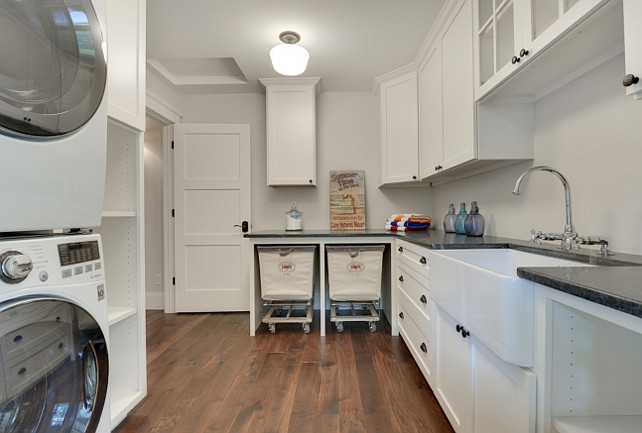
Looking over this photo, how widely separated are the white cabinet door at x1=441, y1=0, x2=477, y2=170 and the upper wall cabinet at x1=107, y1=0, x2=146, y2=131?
1770mm

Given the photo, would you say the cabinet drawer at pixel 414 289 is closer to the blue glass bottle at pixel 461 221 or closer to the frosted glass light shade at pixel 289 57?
the blue glass bottle at pixel 461 221

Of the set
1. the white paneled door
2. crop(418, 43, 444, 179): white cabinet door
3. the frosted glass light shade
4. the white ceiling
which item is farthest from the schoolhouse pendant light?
the white paneled door

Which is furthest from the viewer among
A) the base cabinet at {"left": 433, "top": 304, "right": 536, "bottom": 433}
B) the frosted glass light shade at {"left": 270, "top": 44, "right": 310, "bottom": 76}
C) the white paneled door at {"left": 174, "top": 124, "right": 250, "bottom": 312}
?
the white paneled door at {"left": 174, "top": 124, "right": 250, "bottom": 312}

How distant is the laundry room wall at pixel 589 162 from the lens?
1119 millimetres

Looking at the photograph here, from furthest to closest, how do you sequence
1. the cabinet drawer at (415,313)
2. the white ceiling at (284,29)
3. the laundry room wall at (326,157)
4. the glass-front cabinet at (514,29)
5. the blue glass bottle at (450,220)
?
the laundry room wall at (326,157)
the blue glass bottle at (450,220)
the white ceiling at (284,29)
the cabinet drawer at (415,313)
the glass-front cabinet at (514,29)

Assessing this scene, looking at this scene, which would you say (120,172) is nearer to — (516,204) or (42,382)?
(42,382)

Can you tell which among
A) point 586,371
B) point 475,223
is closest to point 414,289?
point 475,223

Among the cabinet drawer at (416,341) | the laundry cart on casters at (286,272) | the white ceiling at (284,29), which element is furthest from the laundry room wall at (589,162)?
the laundry cart on casters at (286,272)

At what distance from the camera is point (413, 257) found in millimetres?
1911

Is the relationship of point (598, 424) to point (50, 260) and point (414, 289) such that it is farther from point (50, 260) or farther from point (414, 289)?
point (50, 260)

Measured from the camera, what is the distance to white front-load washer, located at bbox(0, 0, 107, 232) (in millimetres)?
766

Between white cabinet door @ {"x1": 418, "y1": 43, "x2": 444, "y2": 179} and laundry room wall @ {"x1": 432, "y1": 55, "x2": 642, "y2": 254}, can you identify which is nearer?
laundry room wall @ {"x1": 432, "y1": 55, "x2": 642, "y2": 254}

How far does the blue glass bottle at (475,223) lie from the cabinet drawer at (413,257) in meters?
0.44

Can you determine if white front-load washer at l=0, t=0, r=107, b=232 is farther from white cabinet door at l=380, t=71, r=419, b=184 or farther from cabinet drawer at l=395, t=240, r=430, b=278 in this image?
white cabinet door at l=380, t=71, r=419, b=184
